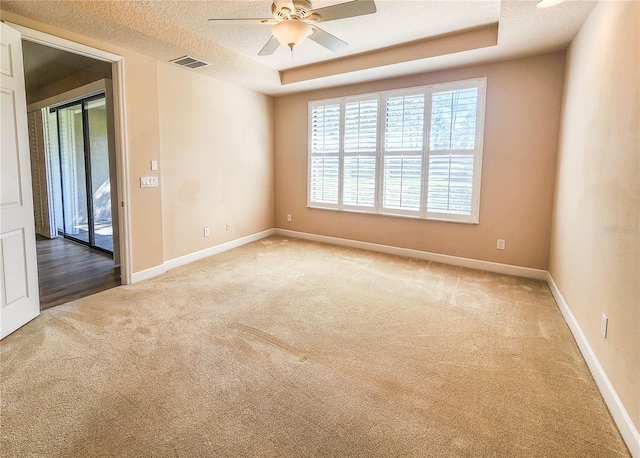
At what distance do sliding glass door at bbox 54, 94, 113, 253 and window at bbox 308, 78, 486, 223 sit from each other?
3.25 metres

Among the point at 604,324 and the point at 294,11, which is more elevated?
the point at 294,11

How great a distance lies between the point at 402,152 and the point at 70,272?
4.61 metres

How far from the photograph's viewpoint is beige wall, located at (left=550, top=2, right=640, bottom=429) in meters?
1.75

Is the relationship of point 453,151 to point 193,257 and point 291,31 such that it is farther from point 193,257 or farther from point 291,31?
point 193,257

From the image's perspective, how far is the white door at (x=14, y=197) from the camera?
2.51 metres

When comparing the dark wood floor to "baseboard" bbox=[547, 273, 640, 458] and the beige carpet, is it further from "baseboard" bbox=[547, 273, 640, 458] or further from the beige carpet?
"baseboard" bbox=[547, 273, 640, 458]

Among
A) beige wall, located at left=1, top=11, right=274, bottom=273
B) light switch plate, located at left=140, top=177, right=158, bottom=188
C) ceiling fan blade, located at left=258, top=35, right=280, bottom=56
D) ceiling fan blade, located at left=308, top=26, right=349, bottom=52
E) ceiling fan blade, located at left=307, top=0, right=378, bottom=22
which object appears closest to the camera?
ceiling fan blade, located at left=307, top=0, right=378, bottom=22

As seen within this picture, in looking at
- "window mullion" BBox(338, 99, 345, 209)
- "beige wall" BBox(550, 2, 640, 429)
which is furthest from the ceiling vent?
"beige wall" BBox(550, 2, 640, 429)

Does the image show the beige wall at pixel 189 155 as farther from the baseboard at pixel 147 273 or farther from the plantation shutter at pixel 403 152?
the plantation shutter at pixel 403 152

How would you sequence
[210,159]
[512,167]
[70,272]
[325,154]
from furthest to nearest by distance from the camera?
[325,154] → [210,159] → [70,272] → [512,167]

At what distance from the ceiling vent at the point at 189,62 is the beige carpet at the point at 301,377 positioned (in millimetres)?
2599

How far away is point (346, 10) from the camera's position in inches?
94.3

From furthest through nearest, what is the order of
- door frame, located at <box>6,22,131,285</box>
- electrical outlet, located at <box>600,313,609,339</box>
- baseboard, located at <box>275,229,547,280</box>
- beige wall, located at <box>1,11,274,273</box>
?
1. baseboard, located at <box>275,229,547,280</box>
2. beige wall, located at <box>1,11,274,273</box>
3. door frame, located at <box>6,22,131,285</box>
4. electrical outlet, located at <box>600,313,609,339</box>

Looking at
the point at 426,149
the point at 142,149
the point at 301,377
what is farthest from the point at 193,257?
the point at 426,149
